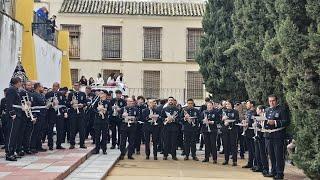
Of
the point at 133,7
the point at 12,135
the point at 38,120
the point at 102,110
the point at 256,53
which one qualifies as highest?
the point at 133,7

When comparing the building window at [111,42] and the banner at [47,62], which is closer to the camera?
the banner at [47,62]

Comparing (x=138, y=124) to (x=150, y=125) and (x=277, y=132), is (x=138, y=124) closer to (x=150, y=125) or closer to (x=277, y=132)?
(x=150, y=125)

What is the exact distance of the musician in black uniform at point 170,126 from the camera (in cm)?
1673

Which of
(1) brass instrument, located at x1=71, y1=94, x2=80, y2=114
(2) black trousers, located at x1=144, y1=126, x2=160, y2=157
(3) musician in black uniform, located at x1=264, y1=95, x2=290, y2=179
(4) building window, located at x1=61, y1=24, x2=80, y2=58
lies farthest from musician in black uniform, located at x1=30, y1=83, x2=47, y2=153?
(4) building window, located at x1=61, y1=24, x2=80, y2=58

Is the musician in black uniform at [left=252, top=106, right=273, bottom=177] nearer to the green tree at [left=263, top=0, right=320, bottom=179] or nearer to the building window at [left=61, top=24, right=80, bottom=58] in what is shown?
the green tree at [left=263, top=0, right=320, bottom=179]

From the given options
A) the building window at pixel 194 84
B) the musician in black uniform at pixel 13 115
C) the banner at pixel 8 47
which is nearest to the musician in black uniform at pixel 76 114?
the banner at pixel 8 47

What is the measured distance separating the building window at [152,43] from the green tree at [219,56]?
465 inches

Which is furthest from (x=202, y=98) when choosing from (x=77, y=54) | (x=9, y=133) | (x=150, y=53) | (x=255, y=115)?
(x=9, y=133)

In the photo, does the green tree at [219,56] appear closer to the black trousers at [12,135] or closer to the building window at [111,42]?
the black trousers at [12,135]

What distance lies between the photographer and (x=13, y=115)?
1273cm

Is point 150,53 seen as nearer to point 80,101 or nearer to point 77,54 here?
point 77,54

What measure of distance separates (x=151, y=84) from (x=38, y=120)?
21.8 metres

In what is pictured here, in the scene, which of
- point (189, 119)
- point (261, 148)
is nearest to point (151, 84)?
point (189, 119)

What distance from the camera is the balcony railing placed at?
21.1m
